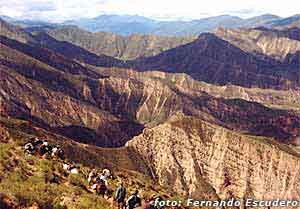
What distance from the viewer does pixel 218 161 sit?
4557 inches

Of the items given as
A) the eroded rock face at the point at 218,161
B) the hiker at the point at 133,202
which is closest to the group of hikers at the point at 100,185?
the hiker at the point at 133,202

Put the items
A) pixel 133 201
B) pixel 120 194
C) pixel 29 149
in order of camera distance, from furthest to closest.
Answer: pixel 29 149 → pixel 120 194 → pixel 133 201

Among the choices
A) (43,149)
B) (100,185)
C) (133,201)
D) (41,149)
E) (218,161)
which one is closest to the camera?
(133,201)

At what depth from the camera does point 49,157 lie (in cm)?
3794

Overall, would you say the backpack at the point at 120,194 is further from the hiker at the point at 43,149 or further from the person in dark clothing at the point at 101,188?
the hiker at the point at 43,149

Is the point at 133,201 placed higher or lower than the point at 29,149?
higher

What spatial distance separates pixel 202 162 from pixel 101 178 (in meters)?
87.1

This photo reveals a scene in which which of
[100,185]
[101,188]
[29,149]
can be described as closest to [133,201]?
[101,188]

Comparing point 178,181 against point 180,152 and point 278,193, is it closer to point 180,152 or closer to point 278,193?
point 180,152

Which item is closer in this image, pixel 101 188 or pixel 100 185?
pixel 101 188

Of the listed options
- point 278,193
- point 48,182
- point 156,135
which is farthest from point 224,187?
point 48,182

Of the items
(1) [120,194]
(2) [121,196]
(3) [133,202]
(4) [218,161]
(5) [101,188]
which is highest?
(3) [133,202]

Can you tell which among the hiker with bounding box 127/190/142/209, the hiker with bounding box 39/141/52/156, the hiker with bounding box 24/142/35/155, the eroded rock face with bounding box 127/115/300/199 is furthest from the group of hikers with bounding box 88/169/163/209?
the eroded rock face with bounding box 127/115/300/199

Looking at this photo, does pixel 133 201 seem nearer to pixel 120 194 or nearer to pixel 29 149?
pixel 120 194
